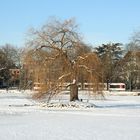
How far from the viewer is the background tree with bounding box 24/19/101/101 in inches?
1634

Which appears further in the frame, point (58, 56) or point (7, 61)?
point (7, 61)

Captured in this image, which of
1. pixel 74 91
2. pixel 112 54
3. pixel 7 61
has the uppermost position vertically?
pixel 112 54

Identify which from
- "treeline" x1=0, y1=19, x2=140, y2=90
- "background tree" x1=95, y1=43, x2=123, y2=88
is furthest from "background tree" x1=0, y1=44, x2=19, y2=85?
"treeline" x1=0, y1=19, x2=140, y2=90

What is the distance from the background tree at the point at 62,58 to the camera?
4150cm

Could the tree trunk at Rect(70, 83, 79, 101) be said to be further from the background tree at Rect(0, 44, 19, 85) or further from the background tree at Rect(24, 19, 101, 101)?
the background tree at Rect(0, 44, 19, 85)

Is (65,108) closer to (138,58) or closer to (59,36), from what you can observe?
(59,36)

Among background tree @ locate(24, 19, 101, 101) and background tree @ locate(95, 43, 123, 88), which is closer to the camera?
background tree @ locate(24, 19, 101, 101)

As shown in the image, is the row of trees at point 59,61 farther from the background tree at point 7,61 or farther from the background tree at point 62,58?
the background tree at point 7,61

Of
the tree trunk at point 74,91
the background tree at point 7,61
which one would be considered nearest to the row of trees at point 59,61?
the tree trunk at point 74,91

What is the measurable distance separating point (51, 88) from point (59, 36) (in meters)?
5.58

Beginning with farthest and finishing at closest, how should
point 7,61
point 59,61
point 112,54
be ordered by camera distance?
point 112,54 → point 7,61 → point 59,61

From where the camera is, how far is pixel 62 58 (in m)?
42.1

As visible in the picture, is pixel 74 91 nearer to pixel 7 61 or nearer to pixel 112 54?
pixel 7 61

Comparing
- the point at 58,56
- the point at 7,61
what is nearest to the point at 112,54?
the point at 7,61
